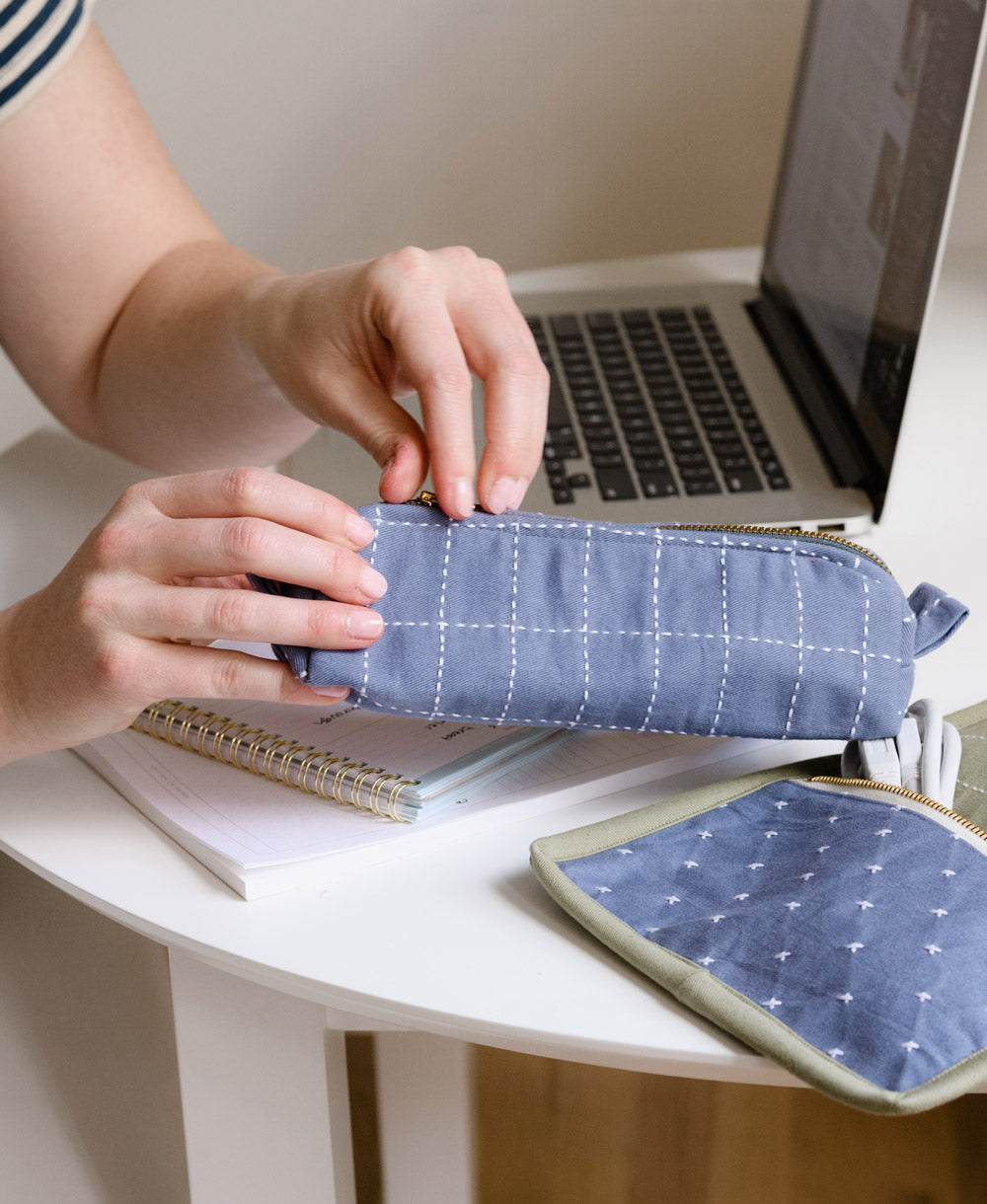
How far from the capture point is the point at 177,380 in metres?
0.81

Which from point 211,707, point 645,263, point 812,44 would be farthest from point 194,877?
point 812,44

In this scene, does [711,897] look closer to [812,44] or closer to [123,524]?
[123,524]

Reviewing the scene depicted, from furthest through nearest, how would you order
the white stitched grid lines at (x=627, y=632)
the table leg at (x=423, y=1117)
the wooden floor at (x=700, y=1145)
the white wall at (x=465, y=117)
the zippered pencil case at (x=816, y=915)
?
the white wall at (x=465, y=117), the wooden floor at (x=700, y=1145), the table leg at (x=423, y=1117), the white stitched grid lines at (x=627, y=632), the zippered pencil case at (x=816, y=915)

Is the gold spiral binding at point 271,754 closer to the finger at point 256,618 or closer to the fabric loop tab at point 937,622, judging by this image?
the finger at point 256,618

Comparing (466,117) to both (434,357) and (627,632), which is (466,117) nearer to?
(434,357)

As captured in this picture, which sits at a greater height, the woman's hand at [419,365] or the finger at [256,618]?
the woman's hand at [419,365]

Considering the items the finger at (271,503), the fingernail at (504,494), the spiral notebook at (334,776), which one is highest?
the finger at (271,503)

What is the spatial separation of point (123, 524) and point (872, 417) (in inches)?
20.2

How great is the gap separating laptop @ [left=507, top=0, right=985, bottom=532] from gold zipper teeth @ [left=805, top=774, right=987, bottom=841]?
28 centimetres

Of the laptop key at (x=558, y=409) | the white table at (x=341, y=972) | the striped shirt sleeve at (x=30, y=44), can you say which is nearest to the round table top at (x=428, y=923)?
the white table at (x=341, y=972)

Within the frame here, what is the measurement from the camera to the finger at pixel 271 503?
487 millimetres

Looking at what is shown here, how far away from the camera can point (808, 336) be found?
976mm

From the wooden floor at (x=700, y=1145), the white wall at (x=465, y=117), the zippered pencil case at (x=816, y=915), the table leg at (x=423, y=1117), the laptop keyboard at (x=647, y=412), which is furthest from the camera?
the white wall at (x=465, y=117)

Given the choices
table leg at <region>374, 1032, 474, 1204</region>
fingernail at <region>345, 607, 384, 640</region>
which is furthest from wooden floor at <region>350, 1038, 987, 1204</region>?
fingernail at <region>345, 607, 384, 640</region>
